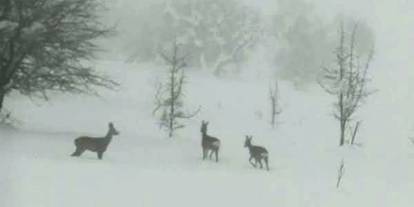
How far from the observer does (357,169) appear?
100ft

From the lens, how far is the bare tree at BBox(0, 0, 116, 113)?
905 inches

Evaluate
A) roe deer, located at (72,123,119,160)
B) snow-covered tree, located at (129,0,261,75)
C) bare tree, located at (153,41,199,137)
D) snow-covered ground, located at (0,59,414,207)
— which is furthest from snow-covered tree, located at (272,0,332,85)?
roe deer, located at (72,123,119,160)

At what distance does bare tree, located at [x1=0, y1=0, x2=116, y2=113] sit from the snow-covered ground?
1769mm

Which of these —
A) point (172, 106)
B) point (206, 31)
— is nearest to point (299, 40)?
point (206, 31)

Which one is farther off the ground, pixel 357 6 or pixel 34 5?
pixel 357 6

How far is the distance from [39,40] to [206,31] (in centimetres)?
5360

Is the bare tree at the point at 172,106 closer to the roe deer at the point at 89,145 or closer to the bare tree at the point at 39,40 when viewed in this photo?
the bare tree at the point at 39,40

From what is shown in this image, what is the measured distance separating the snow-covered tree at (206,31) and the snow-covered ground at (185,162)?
595 inches

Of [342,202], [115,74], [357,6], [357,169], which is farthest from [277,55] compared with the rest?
[342,202]

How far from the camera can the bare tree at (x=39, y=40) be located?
23.0m

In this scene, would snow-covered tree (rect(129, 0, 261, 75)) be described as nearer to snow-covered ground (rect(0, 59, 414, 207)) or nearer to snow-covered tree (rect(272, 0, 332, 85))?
snow-covered tree (rect(272, 0, 332, 85))

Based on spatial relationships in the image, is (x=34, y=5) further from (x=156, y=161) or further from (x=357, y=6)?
(x=357, y=6)

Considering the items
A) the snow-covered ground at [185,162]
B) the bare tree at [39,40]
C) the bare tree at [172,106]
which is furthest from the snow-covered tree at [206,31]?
the bare tree at [39,40]

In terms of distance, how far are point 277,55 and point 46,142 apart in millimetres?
59514
